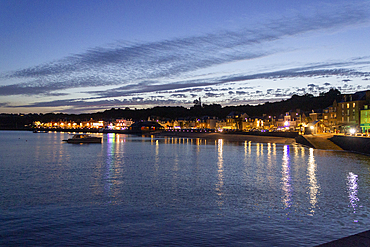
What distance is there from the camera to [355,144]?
56.9 meters

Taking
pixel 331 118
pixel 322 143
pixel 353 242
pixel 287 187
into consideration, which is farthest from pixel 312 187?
pixel 331 118

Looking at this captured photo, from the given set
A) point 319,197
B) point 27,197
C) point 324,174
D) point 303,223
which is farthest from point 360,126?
point 27,197

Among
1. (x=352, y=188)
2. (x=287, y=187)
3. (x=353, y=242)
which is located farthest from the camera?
(x=287, y=187)

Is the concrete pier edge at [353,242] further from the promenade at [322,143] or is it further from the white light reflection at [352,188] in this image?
the promenade at [322,143]

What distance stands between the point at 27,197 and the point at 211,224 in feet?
44.0

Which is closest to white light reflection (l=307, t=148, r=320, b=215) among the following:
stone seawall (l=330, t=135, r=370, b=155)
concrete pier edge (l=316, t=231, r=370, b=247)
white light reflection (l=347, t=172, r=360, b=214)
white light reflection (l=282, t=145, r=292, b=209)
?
white light reflection (l=282, t=145, r=292, b=209)

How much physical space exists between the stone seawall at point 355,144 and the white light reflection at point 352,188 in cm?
2583

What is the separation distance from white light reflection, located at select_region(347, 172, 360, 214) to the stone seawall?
25826 mm

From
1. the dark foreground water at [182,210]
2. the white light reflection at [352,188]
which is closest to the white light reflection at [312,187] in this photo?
the dark foreground water at [182,210]

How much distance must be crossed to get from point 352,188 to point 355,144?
126 ft

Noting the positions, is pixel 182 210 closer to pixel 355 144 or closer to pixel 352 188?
pixel 352 188

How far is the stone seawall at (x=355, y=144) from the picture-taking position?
2076 inches

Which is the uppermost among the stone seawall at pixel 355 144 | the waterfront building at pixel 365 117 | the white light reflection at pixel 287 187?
the waterfront building at pixel 365 117

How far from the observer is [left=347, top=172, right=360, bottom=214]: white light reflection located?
18984 millimetres
